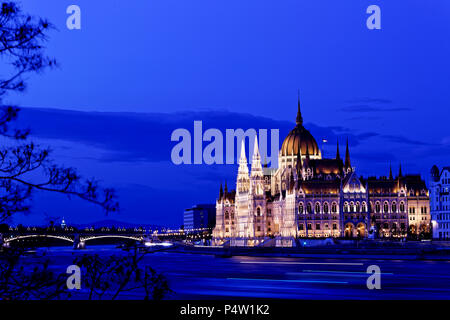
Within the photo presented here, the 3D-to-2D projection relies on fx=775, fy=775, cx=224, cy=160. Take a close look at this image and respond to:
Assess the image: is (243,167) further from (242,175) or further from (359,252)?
(359,252)

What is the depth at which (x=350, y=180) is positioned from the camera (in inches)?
5408

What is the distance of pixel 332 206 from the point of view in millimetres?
137750

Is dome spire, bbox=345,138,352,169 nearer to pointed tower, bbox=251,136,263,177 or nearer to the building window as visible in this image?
pointed tower, bbox=251,136,263,177

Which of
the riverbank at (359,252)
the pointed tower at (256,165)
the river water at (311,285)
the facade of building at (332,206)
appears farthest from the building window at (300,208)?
the river water at (311,285)

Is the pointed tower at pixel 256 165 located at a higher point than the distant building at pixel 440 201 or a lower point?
higher

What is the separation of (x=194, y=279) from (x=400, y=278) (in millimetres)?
16245

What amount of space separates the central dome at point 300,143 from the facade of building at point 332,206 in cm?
580

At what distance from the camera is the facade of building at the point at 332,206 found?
449 ft

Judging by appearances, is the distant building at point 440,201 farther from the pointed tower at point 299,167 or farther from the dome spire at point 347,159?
the dome spire at point 347,159

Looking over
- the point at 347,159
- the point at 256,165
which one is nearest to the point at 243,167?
the point at 256,165
